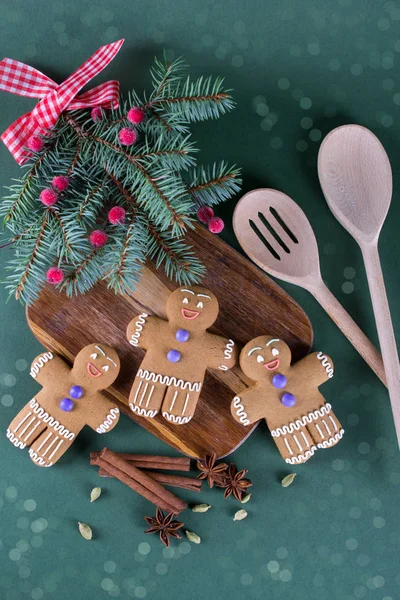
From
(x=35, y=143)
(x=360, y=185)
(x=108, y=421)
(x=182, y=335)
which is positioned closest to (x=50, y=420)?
(x=108, y=421)

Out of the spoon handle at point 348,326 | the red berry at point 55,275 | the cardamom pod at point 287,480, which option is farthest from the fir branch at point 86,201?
the cardamom pod at point 287,480

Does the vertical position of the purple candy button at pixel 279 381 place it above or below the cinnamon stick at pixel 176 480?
above

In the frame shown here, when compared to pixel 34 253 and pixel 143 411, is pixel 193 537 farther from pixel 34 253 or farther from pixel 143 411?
pixel 34 253

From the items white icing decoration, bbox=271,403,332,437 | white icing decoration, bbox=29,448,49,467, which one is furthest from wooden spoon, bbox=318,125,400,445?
white icing decoration, bbox=29,448,49,467

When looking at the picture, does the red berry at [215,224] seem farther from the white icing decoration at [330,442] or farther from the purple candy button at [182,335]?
the white icing decoration at [330,442]

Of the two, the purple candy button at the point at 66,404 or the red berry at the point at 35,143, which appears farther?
the purple candy button at the point at 66,404
